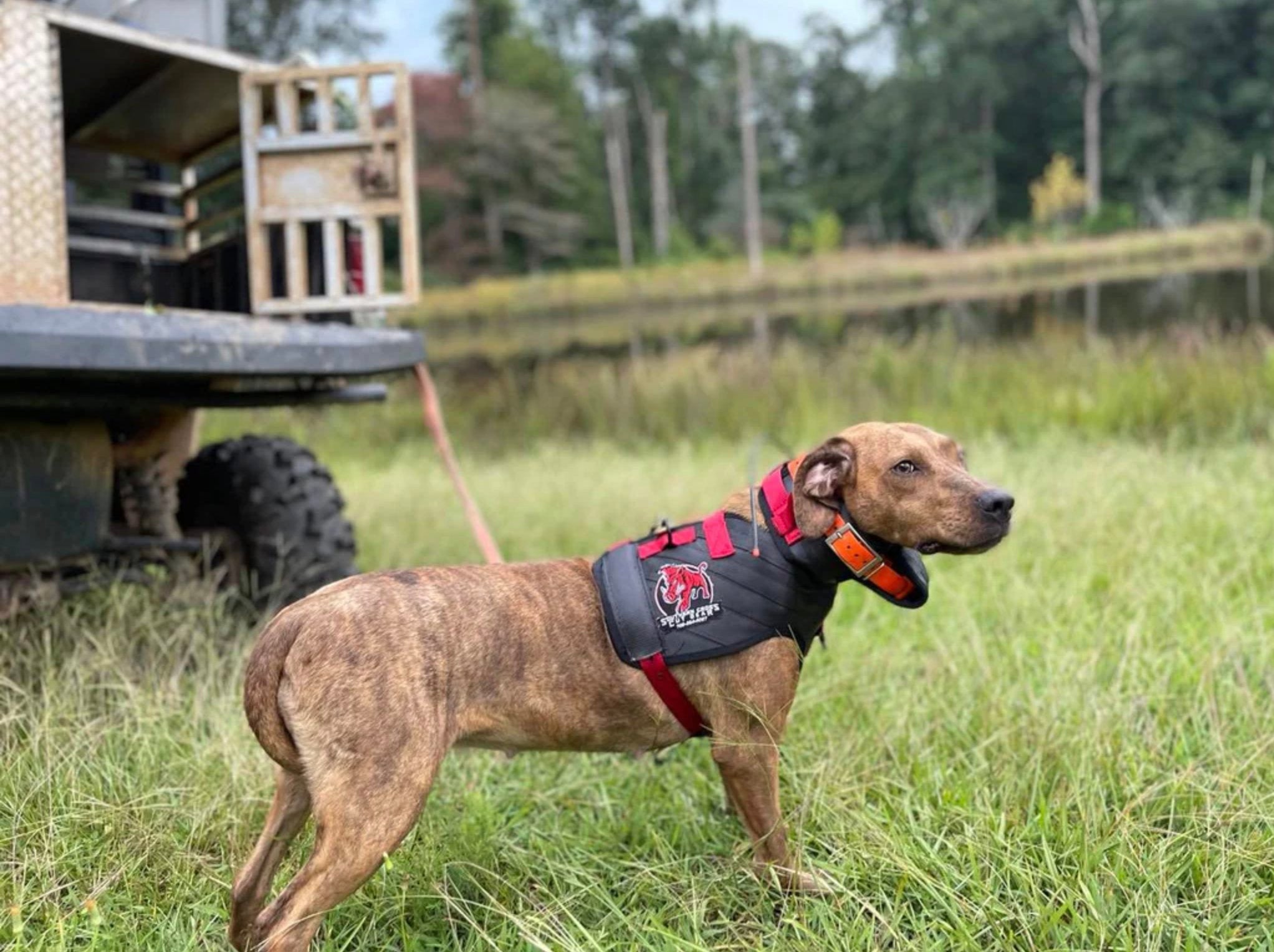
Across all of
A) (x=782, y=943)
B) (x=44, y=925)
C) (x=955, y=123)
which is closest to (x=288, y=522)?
(x=44, y=925)

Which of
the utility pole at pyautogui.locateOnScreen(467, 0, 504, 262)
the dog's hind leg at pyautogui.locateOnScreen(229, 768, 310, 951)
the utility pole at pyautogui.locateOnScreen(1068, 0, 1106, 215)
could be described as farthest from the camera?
the utility pole at pyautogui.locateOnScreen(1068, 0, 1106, 215)

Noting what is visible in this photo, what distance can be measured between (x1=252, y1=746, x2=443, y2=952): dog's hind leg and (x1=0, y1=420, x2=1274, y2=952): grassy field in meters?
0.09

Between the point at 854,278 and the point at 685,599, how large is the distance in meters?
36.9

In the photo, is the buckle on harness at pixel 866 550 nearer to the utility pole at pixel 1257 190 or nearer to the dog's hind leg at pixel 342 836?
the dog's hind leg at pixel 342 836

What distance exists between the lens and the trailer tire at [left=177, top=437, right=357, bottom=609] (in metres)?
4.02

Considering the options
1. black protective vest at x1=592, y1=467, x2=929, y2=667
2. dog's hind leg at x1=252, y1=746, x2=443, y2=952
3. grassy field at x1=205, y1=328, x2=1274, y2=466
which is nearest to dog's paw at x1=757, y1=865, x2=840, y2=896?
black protective vest at x1=592, y1=467, x2=929, y2=667

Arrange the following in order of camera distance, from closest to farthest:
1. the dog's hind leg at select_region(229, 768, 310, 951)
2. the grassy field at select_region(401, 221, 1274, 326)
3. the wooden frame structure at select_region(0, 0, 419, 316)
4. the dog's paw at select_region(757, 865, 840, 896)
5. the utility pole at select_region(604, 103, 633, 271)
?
1. the dog's hind leg at select_region(229, 768, 310, 951)
2. the dog's paw at select_region(757, 865, 840, 896)
3. the wooden frame structure at select_region(0, 0, 419, 316)
4. the grassy field at select_region(401, 221, 1274, 326)
5. the utility pole at select_region(604, 103, 633, 271)

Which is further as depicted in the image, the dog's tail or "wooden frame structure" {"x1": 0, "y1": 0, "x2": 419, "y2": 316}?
"wooden frame structure" {"x1": 0, "y1": 0, "x2": 419, "y2": 316}

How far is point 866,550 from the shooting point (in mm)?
2318

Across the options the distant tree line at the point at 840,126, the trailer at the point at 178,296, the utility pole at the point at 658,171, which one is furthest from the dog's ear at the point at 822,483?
the utility pole at the point at 658,171

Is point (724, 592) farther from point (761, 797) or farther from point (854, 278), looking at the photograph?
point (854, 278)

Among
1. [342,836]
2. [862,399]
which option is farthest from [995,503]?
[862,399]

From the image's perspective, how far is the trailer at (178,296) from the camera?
3.22m

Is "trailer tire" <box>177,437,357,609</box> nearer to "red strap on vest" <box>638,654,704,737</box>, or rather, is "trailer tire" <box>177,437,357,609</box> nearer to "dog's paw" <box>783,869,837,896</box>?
"red strap on vest" <box>638,654,704,737</box>
